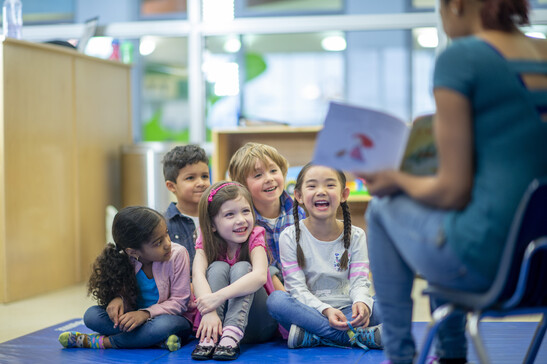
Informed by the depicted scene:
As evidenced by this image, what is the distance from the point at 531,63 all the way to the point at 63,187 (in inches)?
128

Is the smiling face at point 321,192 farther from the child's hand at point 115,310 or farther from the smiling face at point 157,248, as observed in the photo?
the child's hand at point 115,310

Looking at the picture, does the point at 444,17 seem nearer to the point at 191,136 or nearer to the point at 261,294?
the point at 261,294

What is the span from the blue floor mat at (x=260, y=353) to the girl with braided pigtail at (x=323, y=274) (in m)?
0.06

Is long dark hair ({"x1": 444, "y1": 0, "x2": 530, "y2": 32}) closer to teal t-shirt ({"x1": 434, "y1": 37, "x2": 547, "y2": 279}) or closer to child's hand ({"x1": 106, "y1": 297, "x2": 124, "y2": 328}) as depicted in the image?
teal t-shirt ({"x1": 434, "y1": 37, "x2": 547, "y2": 279})

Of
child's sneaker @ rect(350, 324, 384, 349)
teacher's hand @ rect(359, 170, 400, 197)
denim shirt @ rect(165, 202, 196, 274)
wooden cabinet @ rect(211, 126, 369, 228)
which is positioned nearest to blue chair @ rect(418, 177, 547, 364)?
teacher's hand @ rect(359, 170, 400, 197)

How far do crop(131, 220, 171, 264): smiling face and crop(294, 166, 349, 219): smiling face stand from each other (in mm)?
518

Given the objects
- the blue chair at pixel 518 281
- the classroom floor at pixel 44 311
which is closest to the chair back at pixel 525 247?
the blue chair at pixel 518 281

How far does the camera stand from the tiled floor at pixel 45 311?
285 cm

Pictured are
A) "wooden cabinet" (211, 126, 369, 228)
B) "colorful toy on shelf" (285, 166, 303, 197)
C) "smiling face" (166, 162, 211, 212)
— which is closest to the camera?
"smiling face" (166, 162, 211, 212)

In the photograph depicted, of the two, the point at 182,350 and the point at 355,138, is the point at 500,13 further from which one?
the point at 182,350

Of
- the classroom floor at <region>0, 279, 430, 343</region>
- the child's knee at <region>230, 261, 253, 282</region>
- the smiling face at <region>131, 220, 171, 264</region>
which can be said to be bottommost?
the classroom floor at <region>0, 279, 430, 343</region>

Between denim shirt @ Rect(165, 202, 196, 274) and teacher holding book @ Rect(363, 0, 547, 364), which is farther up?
teacher holding book @ Rect(363, 0, 547, 364)

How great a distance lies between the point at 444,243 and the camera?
1285 mm

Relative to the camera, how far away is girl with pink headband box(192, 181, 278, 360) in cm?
224
